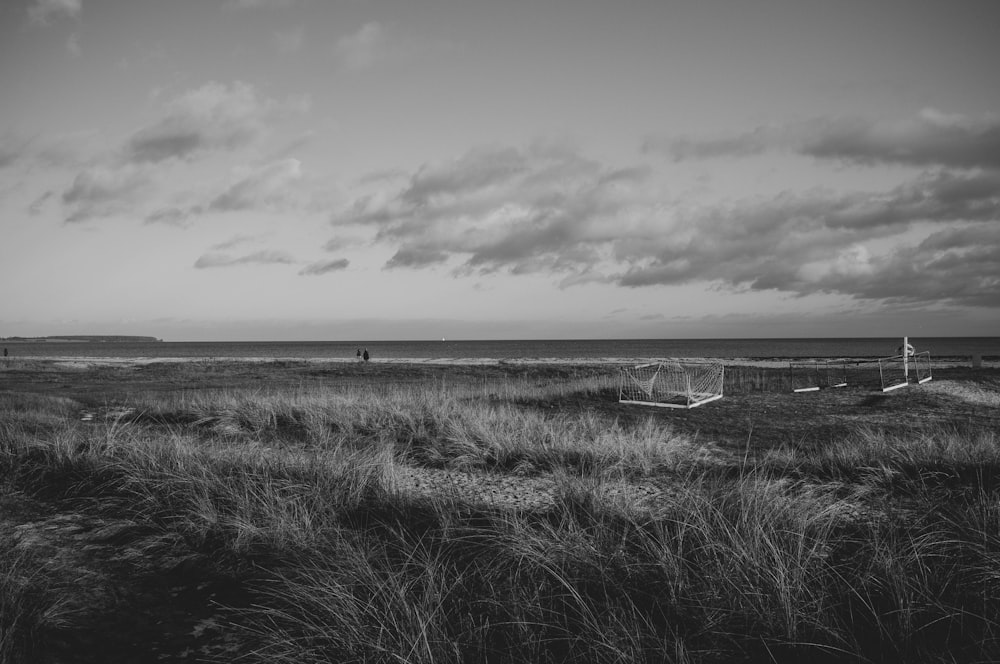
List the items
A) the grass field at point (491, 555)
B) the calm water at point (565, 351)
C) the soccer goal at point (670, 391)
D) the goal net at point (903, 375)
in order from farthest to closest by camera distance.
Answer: the calm water at point (565, 351), the goal net at point (903, 375), the soccer goal at point (670, 391), the grass field at point (491, 555)

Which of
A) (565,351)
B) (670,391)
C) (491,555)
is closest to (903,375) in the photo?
(670,391)

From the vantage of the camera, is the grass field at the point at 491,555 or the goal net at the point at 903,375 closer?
the grass field at the point at 491,555

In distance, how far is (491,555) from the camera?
4051 mm

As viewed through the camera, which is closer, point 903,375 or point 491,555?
point 491,555

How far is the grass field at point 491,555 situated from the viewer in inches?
117

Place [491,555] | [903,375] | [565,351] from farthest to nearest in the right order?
[565,351] → [903,375] → [491,555]

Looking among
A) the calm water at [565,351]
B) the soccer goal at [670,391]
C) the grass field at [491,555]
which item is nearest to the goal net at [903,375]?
the soccer goal at [670,391]

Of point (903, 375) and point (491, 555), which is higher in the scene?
point (491, 555)

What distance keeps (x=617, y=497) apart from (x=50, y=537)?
15.0 ft

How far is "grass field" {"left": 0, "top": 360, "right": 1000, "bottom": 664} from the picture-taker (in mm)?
2969

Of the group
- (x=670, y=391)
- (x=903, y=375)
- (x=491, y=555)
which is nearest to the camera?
(x=491, y=555)

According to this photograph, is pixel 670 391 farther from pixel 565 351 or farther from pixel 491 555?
pixel 565 351

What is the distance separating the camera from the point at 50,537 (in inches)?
187

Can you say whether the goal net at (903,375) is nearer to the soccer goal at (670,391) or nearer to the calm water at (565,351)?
the soccer goal at (670,391)
